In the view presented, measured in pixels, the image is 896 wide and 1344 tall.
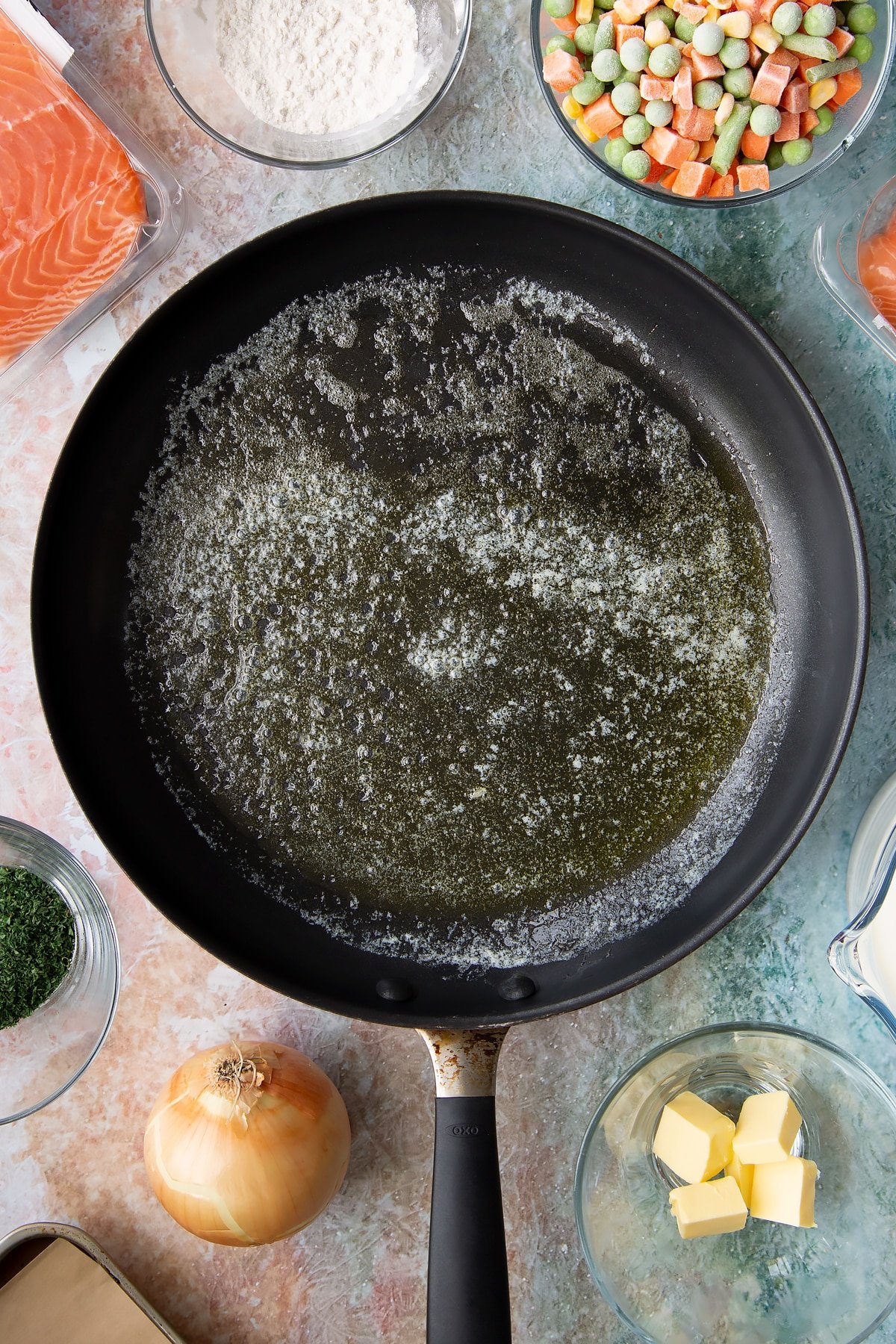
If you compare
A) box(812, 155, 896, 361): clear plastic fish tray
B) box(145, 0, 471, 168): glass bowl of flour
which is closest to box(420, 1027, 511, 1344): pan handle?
box(812, 155, 896, 361): clear plastic fish tray

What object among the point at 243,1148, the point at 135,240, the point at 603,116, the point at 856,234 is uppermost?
the point at 135,240

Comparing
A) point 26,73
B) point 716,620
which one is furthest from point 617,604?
point 26,73

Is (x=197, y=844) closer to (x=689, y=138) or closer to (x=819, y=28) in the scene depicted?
(x=689, y=138)

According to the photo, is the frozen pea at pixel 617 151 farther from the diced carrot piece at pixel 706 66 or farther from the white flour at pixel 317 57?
the white flour at pixel 317 57

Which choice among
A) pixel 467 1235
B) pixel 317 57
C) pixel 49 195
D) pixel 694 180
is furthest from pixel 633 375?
pixel 467 1235

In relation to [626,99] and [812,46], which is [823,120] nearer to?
[812,46]
